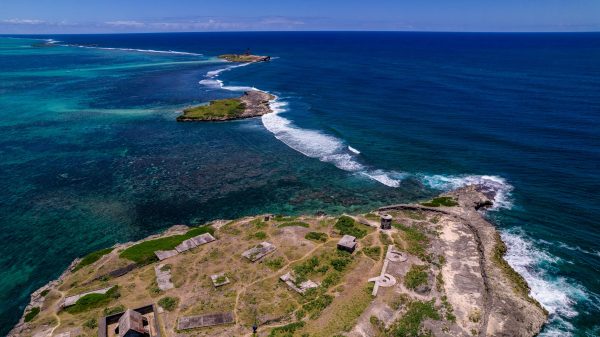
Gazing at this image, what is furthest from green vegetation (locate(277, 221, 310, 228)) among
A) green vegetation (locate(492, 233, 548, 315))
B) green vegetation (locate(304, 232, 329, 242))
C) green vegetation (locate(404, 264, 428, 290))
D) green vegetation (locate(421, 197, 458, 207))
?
green vegetation (locate(492, 233, 548, 315))

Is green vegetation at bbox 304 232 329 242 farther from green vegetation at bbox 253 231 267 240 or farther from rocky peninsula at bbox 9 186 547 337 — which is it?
green vegetation at bbox 253 231 267 240

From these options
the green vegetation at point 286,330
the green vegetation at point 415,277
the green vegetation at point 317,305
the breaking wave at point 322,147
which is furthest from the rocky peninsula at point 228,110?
the green vegetation at point 286,330

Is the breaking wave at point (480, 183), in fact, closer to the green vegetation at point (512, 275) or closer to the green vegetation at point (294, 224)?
the green vegetation at point (512, 275)

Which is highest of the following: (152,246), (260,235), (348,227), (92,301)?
(348,227)

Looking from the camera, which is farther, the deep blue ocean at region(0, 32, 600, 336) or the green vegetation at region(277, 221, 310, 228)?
the green vegetation at region(277, 221, 310, 228)

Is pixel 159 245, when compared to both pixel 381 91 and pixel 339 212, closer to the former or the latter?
pixel 339 212

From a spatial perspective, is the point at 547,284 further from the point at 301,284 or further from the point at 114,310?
the point at 114,310

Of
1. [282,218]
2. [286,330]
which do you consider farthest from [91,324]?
[282,218]
